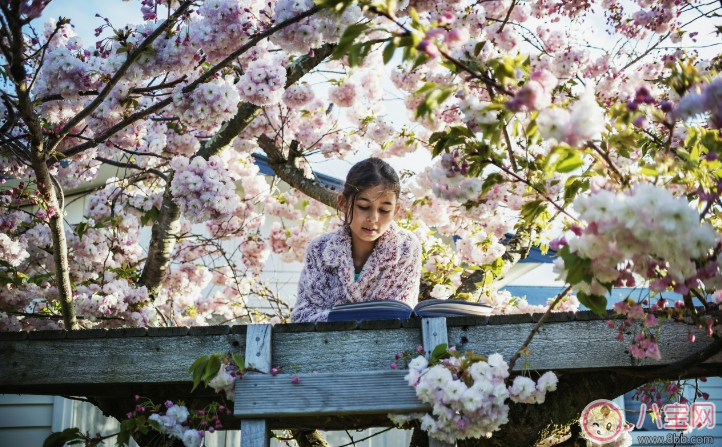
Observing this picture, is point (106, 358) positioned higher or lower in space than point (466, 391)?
higher

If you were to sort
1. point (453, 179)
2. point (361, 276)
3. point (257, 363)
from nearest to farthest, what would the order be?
point (453, 179) < point (257, 363) < point (361, 276)

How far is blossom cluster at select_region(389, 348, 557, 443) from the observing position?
2021 millimetres

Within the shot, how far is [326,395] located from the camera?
7.51 feet

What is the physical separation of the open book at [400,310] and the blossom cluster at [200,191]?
3.37ft

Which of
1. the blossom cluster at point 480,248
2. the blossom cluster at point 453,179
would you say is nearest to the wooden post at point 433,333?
the blossom cluster at point 453,179

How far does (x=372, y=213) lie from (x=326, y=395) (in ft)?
3.46

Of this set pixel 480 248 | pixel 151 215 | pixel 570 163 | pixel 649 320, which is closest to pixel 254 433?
pixel 649 320

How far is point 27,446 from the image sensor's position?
5.36 metres

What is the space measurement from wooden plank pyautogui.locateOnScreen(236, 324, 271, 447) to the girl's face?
2.98 feet

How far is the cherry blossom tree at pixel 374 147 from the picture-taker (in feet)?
5.39

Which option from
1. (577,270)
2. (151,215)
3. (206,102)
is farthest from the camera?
(151,215)

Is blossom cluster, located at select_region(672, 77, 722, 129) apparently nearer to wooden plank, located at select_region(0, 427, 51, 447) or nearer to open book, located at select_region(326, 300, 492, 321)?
open book, located at select_region(326, 300, 492, 321)

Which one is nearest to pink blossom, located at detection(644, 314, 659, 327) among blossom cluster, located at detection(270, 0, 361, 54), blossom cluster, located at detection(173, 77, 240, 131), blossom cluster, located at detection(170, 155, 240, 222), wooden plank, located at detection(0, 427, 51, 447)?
blossom cluster, located at detection(270, 0, 361, 54)

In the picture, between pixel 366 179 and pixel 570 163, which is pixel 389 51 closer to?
pixel 570 163
